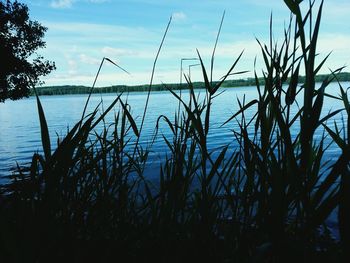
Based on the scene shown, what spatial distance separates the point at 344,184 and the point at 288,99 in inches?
25.1

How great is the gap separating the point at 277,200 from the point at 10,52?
59.8ft

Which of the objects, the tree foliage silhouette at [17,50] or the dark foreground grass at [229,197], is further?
the tree foliage silhouette at [17,50]

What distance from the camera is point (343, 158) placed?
1.25 metres

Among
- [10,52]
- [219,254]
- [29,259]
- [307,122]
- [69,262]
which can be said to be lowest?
[219,254]

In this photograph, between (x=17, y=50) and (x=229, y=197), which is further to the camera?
(x=17, y=50)

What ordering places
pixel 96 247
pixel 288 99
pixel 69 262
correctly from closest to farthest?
pixel 288 99
pixel 69 262
pixel 96 247

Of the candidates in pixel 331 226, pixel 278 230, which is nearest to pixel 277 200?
Answer: pixel 278 230

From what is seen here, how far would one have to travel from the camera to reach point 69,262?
6.49ft

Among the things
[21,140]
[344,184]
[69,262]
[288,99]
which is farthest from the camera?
[21,140]

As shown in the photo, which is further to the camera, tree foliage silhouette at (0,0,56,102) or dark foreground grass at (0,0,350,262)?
tree foliage silhouette at (0,0,56,102)

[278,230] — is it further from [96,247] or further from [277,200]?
[96,247]

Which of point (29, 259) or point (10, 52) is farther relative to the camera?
point (10, 52)

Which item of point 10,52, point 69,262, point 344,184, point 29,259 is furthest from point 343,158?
point 10,52

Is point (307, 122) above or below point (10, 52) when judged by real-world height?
below
